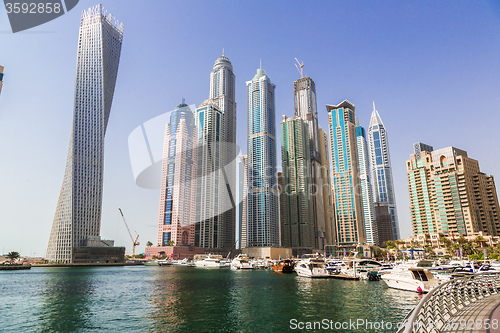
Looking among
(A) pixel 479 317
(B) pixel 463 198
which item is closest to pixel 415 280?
(A) pixel 479 317

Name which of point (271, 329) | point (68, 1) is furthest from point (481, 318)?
point (68, 1)

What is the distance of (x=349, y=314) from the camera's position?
33.5 m

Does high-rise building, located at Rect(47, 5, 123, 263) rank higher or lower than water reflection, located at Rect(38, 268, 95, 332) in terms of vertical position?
higher

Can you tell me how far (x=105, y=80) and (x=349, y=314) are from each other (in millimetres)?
211954

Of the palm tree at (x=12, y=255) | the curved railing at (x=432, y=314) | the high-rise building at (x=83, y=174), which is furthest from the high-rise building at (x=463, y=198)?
the palm tree at (x=12, y=255)

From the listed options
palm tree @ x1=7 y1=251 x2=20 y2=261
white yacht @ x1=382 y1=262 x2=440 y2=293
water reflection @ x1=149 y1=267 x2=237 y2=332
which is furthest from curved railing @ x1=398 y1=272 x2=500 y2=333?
palm tree @ x1=7 y1=251 x2=20 y2=261

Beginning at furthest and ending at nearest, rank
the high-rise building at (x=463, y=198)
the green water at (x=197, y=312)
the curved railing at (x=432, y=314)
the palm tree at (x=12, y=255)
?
1. the high-rise building at (x=463, y=198)
2. the palm tree at (x=12, y=255)
3. the green water at (x=197, y=312)
4. the curved railing at (x=432, y=314)

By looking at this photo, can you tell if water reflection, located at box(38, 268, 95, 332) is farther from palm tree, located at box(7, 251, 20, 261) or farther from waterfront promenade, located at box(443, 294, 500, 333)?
palm tree, located at box(7, 251, 20, 261)

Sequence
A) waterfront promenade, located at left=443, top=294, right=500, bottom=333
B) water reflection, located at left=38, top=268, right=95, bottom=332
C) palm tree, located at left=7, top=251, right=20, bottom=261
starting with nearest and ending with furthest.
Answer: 1. waterfront promenade, located at left=443, top=294, right=500, bottom=333
2. water reflection, located at left=38, top=268, right=95, bottom=332
3. palm tree, located at left=7, top=251, right=20, bottom=261

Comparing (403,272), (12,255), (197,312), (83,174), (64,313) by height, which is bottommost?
(197,312)

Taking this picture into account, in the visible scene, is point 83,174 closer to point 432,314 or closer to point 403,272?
point 403,272

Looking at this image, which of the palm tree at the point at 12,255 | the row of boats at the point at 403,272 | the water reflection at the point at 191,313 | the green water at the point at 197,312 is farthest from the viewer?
the palm tree at the point at 12,255

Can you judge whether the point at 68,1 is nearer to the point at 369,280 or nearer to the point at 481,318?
the point at 481,318

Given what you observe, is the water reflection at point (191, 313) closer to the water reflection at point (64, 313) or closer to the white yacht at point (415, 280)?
the water reflection at point (64, 313)
